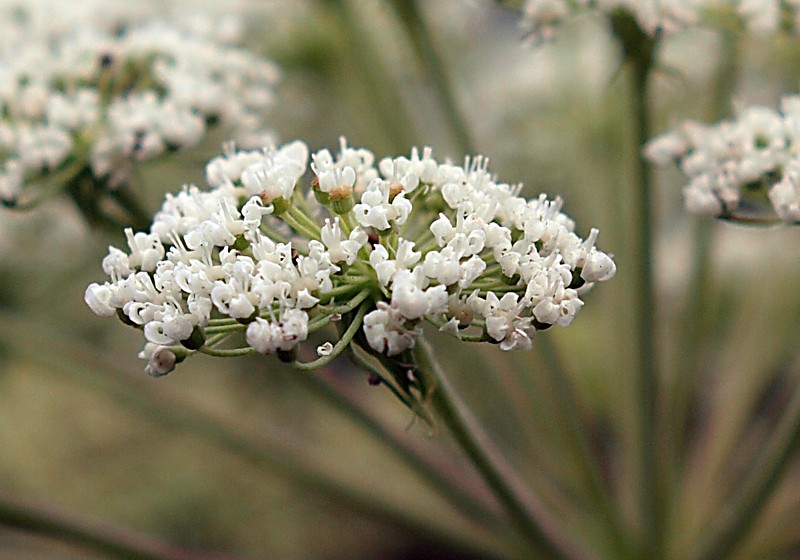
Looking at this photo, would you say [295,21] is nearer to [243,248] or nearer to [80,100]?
[80,100]

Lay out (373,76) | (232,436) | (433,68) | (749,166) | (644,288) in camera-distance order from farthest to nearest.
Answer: (373,76), (232,436), (433,68), (644,288), (749,166)

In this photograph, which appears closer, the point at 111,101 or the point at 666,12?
the point at 666,12

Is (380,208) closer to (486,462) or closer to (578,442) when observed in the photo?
(486,462)

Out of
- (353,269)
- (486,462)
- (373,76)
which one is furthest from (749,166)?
(373,76)

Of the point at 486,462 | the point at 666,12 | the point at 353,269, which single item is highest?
the point at 353,269

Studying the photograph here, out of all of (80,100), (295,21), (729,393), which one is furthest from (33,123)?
(729,393)

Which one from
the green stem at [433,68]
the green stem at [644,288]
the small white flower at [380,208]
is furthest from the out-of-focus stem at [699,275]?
the small white flower at [380,208]
